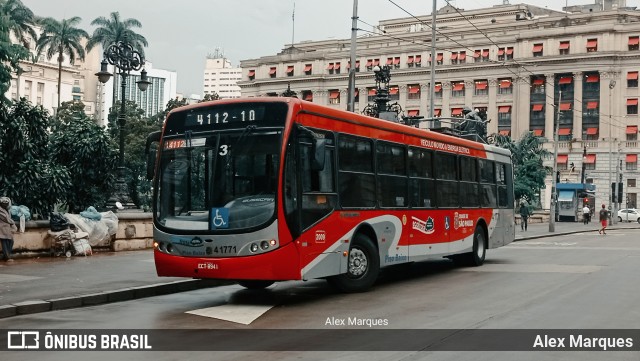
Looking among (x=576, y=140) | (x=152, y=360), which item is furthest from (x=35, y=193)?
(x=576, y=140)

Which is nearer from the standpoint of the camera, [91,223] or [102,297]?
[102,297]

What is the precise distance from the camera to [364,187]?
1334 centimetres

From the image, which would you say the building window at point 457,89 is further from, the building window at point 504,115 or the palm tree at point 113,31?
the palm tree at point 113,31

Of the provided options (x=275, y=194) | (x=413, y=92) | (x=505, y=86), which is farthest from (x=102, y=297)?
(x=413, y=92)

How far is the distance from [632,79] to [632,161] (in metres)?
9.68

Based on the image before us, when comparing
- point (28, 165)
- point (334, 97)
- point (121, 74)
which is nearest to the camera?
point (28, 165)

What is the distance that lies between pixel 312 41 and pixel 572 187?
58.1 metres

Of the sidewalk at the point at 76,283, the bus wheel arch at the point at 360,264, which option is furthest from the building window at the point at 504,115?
the bus wheel arch at the point at 360,264

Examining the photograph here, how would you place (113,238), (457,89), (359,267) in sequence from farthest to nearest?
(457,89), (113,238), (359,267)

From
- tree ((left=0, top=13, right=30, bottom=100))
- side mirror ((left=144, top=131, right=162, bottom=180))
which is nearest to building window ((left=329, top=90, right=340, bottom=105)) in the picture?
tree ((left=0, top=13, right=30, bottom=100))

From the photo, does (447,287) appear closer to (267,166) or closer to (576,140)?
(267,166)

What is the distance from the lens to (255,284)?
13.8 meters

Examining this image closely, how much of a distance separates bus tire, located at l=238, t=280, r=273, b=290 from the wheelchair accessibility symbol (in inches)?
101

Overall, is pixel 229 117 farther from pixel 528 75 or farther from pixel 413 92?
pixel 413 92
